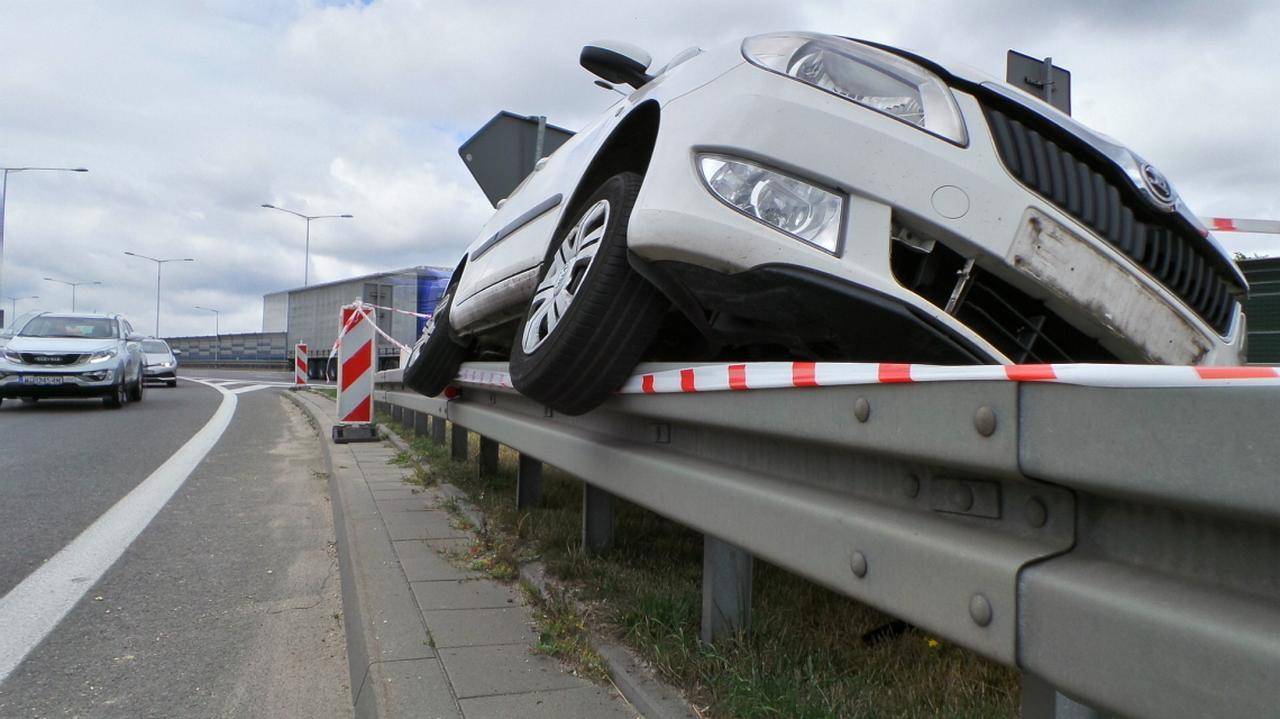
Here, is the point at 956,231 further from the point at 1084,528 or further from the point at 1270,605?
the point at 1270,605

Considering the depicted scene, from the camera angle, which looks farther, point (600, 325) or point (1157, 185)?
point (600, 325)

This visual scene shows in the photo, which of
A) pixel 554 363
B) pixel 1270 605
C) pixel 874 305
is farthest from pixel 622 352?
pixel 1270 605

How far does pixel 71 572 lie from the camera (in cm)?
433

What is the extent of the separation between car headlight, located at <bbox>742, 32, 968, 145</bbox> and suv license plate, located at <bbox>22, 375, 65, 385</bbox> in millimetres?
14432

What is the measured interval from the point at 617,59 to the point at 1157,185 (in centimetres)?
180

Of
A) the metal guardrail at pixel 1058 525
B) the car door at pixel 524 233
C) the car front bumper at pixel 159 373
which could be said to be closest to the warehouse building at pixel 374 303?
the car front bumper at pixel 159 373

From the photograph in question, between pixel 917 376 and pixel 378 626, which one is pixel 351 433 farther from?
pixel 917 376

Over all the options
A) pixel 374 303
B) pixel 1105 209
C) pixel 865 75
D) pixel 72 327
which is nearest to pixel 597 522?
pixel 865 75

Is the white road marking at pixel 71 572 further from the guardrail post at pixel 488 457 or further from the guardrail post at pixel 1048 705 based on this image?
the guardrail post at pixel 1048 705

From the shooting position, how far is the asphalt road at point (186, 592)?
2904mm

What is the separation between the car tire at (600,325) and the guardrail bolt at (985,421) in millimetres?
1527

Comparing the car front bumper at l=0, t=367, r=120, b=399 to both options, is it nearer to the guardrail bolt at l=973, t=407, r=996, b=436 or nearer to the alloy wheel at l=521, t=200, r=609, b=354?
the alloy wheel at l=521, t=200, r=609, b=354

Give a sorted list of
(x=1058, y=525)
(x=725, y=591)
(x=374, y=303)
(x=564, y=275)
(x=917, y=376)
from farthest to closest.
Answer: (x=374, y=303) < (x=564, y=275) < (x=725, y=591) < (x=917, y=376) < (x=1058, y=525)

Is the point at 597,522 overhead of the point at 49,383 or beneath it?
beneath
